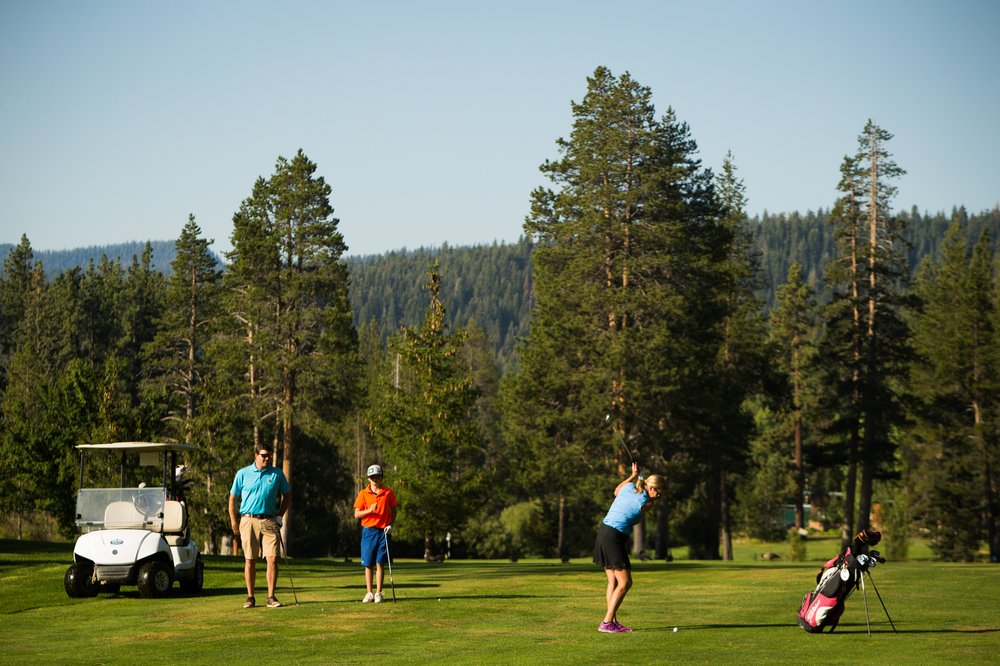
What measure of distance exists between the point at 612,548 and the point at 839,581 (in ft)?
8.85

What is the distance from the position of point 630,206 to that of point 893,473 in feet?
75.0

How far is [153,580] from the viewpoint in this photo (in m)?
18.7

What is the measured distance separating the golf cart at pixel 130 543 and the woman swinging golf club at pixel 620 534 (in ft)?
24.5

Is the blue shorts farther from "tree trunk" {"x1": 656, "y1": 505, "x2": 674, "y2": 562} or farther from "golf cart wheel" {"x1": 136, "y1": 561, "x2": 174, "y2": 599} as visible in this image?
"tree trunk" {"x1": 656, "y1": 505, "x2": 674, "y2": 562}

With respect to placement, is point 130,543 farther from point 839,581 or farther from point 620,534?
point 839,581

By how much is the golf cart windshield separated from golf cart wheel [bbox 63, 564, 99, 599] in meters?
0.66

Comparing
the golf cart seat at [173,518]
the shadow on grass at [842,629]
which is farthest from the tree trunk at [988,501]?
the golf cart seat at [173,518]

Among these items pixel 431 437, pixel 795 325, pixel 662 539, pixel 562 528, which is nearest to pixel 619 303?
pixel 431 437

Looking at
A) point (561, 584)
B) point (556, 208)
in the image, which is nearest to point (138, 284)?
point (556, 208)

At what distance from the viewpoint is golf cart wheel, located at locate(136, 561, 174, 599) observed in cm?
1866

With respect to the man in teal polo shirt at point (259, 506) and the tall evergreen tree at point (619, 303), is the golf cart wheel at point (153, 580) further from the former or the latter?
the tall evergreen tree at point (619, 303)

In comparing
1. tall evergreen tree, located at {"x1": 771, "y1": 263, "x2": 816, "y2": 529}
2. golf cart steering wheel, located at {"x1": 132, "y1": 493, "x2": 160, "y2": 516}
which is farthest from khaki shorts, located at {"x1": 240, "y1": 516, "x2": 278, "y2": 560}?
tall evergreen tree, located at {"x1": 771, "y1": 263, "x2": 816, "y2": 529}

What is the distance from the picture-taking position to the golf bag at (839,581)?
1462cm

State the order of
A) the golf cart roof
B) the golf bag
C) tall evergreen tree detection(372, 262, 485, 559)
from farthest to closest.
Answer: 1. tall evergreen tree detection(372, 262, 485, 559)
2. the golf cart roof
3. the golf bag
